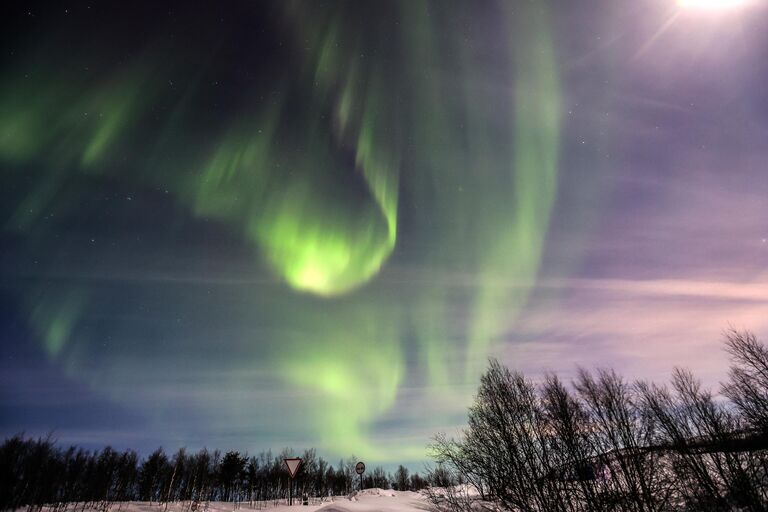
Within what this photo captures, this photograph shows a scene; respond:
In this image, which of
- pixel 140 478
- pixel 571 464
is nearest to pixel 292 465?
pixel 571 464

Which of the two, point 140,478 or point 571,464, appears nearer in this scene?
point 571,464

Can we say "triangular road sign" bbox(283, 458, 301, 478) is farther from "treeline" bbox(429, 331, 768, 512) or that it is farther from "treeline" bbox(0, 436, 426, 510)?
"treeline" bbox(0, 436, 426, 510)

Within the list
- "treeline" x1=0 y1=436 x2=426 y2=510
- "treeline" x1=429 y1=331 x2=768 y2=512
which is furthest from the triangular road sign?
"treeline" x1=0 y1=436 x2=426 y2=510

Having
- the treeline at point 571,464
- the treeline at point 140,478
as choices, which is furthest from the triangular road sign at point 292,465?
the treeline at point 140,478

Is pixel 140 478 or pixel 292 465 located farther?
pixel 140 478

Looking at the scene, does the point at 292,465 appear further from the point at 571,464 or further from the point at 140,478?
the point at 140,478

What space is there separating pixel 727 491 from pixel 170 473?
151 metres

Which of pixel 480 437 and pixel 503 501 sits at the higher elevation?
pixel 480 437

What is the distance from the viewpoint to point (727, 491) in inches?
1238

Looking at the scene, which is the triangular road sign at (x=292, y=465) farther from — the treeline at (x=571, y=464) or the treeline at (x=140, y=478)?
the treeline at (x=140, y=478)

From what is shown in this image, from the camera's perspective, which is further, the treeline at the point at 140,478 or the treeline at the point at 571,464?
the treeline at the point at 140,478

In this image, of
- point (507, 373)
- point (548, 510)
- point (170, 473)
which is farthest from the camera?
point (170, 473)

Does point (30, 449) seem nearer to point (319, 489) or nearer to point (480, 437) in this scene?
point (319, 489)

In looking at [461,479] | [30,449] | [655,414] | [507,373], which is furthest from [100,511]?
[655,414]
